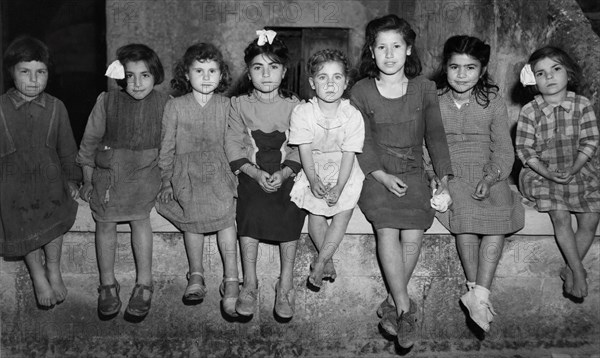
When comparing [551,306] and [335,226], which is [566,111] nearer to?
[551,306]

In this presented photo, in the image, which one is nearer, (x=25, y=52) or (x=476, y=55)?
(x=25, y=52)

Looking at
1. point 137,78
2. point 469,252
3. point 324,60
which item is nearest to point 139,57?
point 137,78

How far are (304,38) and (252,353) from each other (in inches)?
158

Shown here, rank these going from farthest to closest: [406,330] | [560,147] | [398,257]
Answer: [560,147], [398,257], [406,330]

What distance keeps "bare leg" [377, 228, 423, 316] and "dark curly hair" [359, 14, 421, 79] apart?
930mm

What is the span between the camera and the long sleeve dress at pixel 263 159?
161 inches

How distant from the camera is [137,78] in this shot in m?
4.28

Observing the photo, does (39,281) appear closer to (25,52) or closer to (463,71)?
(25,52)

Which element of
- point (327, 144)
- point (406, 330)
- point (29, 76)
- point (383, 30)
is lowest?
point (406, 330)

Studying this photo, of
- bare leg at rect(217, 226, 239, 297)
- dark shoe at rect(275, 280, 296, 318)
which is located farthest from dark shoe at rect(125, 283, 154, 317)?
dark shoe at rect(275, 280, 296, 318)

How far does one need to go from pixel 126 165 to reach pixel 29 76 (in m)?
0.72

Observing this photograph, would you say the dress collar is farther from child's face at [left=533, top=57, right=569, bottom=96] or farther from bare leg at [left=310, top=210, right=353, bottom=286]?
child's face at [left=533, top=57, right=569, bottom=96]

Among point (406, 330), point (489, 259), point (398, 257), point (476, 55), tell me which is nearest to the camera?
point (406, 330)

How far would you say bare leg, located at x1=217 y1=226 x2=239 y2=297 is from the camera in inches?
164
